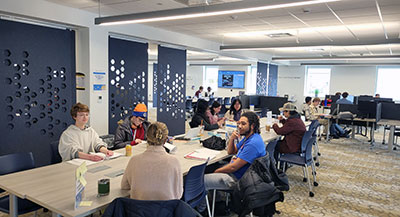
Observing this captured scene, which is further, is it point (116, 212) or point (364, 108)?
point (364, 108)

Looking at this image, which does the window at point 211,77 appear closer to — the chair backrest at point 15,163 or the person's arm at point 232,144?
the person's arm at point 232,144

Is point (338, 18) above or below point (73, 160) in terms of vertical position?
above

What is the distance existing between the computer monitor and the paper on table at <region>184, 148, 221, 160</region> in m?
6.05

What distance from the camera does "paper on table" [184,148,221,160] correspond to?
3.40 metres

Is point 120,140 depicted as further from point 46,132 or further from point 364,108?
point 364,108

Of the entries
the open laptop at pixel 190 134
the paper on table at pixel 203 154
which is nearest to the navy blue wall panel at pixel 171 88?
the open laptop at pixel 190 134

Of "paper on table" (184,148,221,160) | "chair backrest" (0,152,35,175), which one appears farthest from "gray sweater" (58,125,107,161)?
"paper on table" (184,148,221,160)

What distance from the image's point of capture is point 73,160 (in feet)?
10.2

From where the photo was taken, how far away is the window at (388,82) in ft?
43.4

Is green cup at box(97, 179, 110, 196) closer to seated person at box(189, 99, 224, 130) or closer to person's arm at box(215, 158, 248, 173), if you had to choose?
person's arm at box(215, 158, 248, 173)

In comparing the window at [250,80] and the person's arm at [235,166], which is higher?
the window at [250,80]

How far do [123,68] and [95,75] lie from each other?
0.82 m

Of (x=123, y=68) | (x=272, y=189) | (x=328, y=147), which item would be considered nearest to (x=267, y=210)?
(x=272, y=189)

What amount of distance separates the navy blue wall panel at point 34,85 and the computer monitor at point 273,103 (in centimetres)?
610
